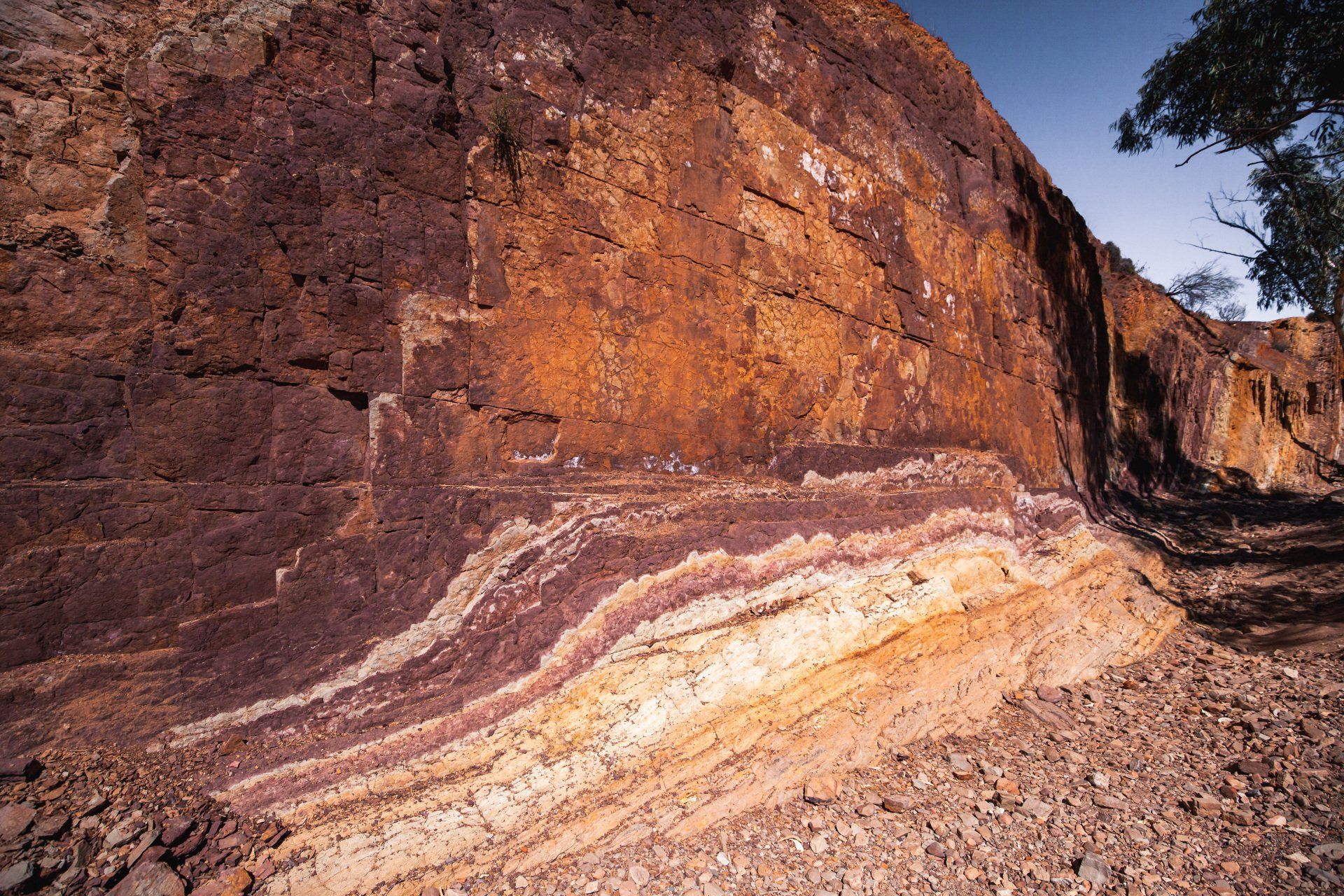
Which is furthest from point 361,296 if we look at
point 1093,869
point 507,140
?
point 1093,869

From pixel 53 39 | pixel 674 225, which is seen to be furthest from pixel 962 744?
pixel 53 39

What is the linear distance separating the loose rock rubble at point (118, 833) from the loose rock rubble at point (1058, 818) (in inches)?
23.1

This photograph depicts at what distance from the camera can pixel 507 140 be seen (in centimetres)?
308

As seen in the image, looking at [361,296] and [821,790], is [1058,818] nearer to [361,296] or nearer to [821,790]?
[821,790]

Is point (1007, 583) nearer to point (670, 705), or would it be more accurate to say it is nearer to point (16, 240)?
point (670, 705)

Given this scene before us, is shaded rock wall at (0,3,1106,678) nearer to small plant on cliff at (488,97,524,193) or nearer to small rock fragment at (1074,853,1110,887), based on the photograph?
small plant on cliff at (488,97,524,193)

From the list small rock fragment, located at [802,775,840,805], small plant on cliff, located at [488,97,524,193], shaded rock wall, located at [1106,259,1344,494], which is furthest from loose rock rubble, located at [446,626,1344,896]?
shaded rock wall, located at [1106,259,1344,494]

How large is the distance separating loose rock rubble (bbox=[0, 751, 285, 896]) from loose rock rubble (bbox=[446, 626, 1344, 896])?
0.59 metres

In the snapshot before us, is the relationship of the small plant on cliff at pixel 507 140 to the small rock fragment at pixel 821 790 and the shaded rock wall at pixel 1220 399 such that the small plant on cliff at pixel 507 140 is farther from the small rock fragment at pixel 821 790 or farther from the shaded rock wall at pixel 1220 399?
the shaded rock wall at pixel 1220 399

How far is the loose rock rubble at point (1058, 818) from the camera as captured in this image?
249 cm

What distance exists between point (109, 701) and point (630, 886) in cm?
179

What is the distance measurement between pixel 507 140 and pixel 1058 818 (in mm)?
3829

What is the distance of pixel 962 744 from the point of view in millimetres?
3521

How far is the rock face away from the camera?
228 cm
